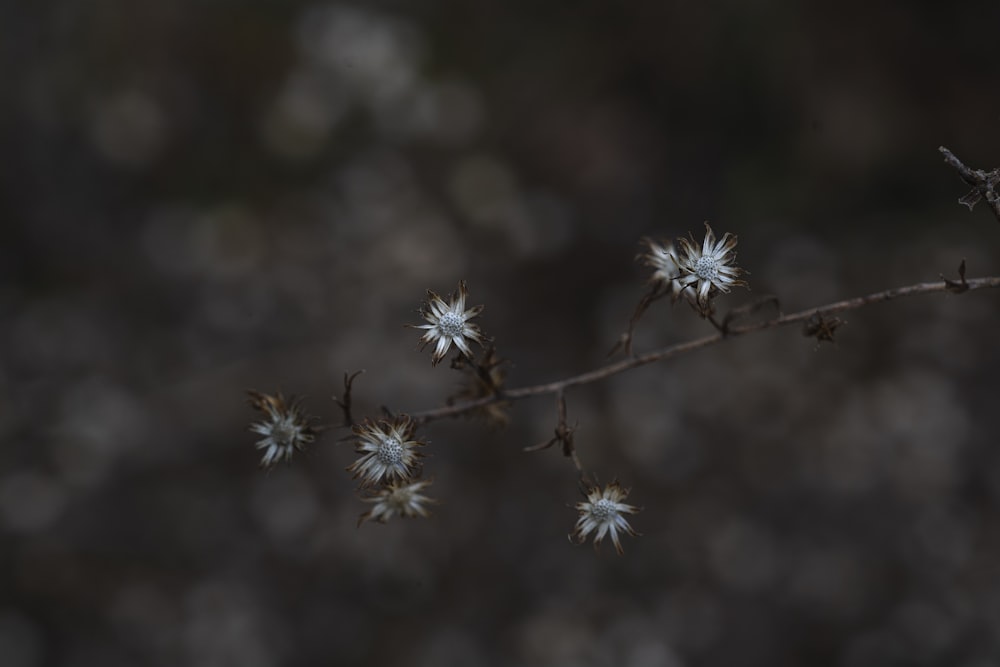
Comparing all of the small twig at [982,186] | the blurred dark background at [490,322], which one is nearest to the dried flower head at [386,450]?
the small twig at [982,186]

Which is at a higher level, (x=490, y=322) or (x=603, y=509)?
(x=490, y=322)

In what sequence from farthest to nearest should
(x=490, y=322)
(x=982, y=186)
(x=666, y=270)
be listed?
(x=490, y=322) < (x=666, y=270) < (x=982, y=186)

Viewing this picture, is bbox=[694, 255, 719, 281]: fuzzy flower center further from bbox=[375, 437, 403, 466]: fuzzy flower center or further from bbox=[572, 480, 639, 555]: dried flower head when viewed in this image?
bbox=[375, 437, 403, 466]: fuzzy flower center

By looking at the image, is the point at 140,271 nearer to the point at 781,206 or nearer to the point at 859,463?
the point at 781,206

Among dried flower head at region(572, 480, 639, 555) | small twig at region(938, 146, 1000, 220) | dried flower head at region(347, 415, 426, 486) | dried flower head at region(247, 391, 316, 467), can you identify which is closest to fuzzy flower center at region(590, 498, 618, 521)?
dried flower head at region(572, 480, 639, 555)

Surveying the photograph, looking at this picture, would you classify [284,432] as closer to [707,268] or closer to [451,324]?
[451,324]

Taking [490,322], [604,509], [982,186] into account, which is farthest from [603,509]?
[490,322]

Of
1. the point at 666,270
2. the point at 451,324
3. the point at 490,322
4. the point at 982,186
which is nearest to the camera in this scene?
the point at 982,186
